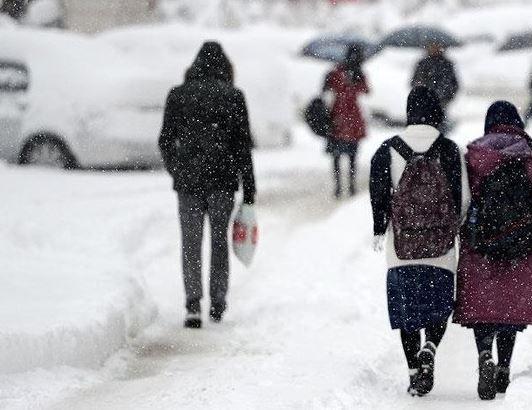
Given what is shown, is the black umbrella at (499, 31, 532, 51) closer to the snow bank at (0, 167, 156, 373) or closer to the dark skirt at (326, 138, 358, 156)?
the dark skirt at (326, 138, 358, 156)

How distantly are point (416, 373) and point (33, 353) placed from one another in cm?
203

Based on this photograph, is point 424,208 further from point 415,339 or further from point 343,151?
point 343,151

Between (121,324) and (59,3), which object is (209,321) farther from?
(59,3)

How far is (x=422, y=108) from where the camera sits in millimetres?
6977

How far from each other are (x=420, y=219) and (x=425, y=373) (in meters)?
0.77

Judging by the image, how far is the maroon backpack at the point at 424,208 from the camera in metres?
6.84

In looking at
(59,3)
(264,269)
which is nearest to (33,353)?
(264,269)

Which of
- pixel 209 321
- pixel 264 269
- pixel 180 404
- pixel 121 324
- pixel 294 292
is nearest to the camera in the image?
pixel 180 404

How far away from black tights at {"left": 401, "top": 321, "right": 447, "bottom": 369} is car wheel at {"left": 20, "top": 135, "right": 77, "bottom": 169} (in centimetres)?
857

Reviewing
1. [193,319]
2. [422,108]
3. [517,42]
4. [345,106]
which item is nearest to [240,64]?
[345,106]

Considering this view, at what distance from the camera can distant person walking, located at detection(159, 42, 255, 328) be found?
8781 mm

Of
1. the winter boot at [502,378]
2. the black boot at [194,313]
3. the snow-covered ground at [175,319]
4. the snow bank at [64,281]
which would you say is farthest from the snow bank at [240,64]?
the winter boot at [502,378]

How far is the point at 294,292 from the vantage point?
1012cm

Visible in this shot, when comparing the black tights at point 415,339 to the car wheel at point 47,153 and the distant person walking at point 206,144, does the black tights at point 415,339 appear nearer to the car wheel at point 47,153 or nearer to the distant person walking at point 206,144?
the distant person walking at point 206,144
